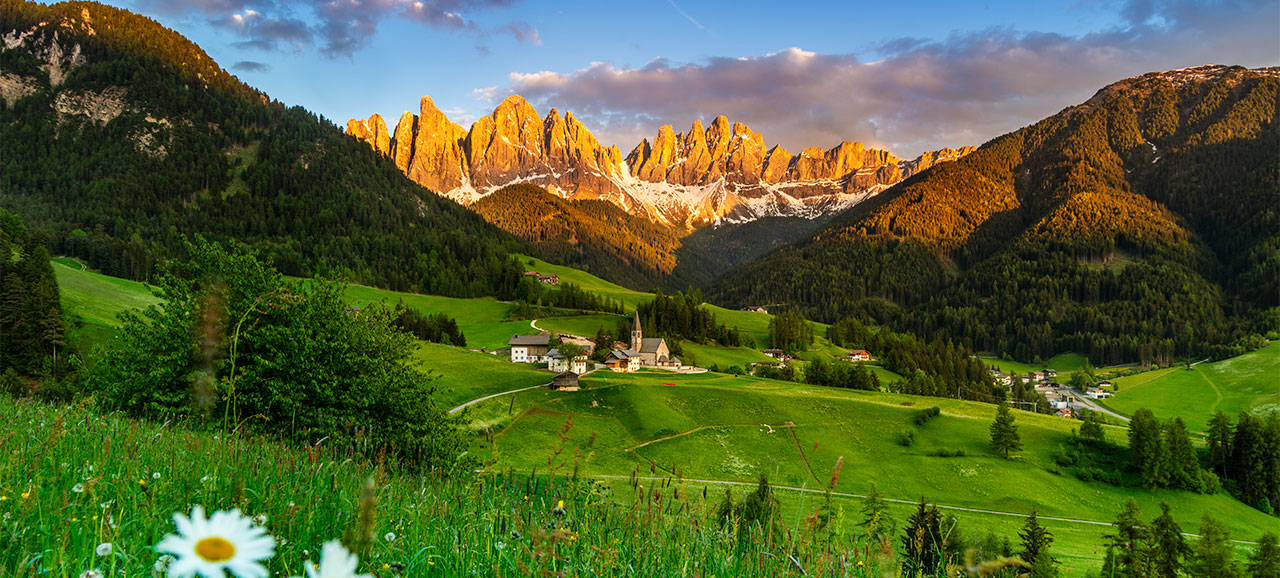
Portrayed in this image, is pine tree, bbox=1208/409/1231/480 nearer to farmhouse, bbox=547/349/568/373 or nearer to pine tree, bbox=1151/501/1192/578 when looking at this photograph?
pine tree, bbox=1151/501/1192/578

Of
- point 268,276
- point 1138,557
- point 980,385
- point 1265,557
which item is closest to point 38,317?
point 268,276

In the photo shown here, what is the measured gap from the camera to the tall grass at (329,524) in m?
3.62

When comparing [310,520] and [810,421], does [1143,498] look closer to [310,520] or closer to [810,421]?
[810,421]

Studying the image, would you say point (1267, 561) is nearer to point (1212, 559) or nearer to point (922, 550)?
point (1212, 559)

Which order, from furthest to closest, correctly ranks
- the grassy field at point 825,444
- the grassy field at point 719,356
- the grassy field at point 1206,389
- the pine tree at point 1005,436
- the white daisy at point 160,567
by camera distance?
the grassy field at point 1206,389
the grassy field at point 719,356
the pine tree at point 1005,436
the grassy field at point 825,444
the white daisy at point 160,567

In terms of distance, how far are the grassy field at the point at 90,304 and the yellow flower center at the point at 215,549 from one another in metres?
66.0

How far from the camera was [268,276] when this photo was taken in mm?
24750

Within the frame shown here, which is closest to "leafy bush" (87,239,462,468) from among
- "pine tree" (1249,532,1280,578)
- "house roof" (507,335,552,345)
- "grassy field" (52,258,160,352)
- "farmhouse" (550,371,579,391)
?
"grassy field" (52,258,160,352)

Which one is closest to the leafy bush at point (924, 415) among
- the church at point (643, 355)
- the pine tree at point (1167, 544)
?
the pine tree at point (1167, 544)

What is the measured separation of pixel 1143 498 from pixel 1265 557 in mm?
27961

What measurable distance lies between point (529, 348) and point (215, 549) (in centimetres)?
10998

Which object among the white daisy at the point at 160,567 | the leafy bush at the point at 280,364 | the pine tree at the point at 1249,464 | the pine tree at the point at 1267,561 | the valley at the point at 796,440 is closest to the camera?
the white daisy at the point at 160,567

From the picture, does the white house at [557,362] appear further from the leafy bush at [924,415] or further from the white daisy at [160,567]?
the white daisy at [160,567]

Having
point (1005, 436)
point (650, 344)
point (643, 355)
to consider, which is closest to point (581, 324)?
point (650, 344)
